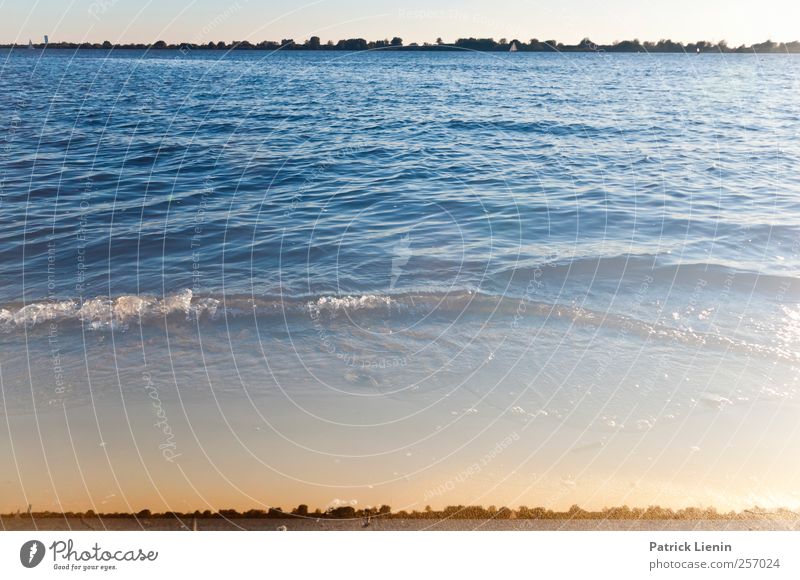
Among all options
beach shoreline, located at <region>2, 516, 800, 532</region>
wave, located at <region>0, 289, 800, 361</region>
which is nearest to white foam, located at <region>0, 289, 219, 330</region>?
wave, located at <region>0, 289, 800, 361</region>

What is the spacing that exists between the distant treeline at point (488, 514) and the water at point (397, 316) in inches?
5.0

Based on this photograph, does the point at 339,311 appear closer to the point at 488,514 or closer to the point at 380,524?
the point at 380,524

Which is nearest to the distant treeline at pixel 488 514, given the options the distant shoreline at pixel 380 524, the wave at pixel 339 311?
the distant shoreline at pixel 380 524

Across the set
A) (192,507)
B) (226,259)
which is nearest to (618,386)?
(192,507)

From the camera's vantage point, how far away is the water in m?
5.84

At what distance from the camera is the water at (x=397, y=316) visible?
230 inches

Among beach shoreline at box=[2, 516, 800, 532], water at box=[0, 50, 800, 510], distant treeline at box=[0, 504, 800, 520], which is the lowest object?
beach shoreline at box=[2, 516, 800, 532]

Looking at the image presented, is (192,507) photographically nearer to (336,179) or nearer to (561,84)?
(336,179)

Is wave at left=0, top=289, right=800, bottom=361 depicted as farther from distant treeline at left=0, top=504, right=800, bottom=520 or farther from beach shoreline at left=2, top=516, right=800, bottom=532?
beach shoreline at left=2, top=516, right=800, bottom=532

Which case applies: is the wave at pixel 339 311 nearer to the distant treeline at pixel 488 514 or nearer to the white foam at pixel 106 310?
the white foam at pixel 106 310

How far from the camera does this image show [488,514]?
5254 millimetres
